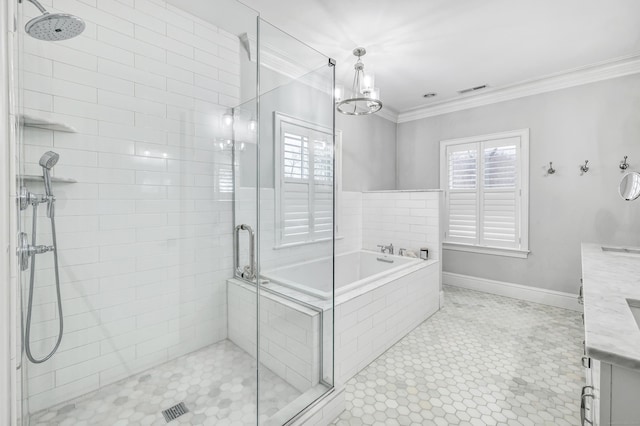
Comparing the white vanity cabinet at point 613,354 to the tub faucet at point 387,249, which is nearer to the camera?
the white vanity cabinet at point 613,354

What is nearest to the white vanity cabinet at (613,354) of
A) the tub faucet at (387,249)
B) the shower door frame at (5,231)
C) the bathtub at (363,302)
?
the bathtub at (363,302)

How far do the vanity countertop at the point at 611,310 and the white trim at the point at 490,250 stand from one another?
4.93ft

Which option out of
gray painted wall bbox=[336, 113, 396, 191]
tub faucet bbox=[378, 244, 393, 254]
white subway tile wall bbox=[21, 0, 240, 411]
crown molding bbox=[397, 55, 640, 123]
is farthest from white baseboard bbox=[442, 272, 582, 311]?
white subway tile wall bbox=[21, 0, 240, 411]

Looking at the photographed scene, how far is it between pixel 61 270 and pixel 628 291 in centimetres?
293

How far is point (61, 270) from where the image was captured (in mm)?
1593

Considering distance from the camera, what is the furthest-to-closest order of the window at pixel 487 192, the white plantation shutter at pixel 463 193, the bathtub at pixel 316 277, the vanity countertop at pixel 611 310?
1. the white plantation shutter at pixel 463 193
2. the window at pixel 487 192
3. the bathtub at pixel 316 277
4. the vanity countertop at pixel 611 310

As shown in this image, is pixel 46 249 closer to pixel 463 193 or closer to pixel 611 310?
pixel 611 310

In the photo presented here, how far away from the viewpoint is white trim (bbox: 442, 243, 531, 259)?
3560 millimetres

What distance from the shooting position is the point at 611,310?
110 cm

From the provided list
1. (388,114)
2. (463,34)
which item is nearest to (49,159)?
(463,34)

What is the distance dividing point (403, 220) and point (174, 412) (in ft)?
9.54

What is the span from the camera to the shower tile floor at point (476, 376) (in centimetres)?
167

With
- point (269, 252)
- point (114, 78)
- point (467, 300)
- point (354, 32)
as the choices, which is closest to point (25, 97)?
point (114, 78)

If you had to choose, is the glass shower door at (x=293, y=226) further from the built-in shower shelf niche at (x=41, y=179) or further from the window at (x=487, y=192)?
the window at (x=487, y=192)
